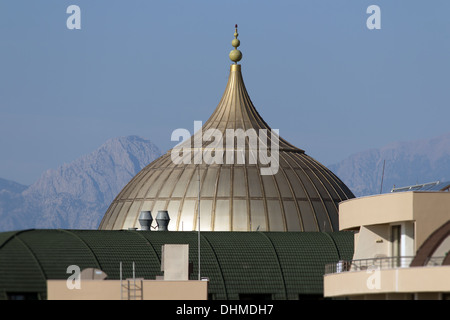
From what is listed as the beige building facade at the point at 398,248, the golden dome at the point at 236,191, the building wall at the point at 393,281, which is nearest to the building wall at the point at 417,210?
the beige building facade at the point at 398,248

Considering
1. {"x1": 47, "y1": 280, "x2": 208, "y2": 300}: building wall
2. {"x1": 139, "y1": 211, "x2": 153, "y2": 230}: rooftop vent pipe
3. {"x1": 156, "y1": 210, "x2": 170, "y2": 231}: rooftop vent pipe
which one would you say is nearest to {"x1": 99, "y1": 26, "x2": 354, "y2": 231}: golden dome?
{"x1": 156, "y1": 210, "x2": 170, "y2": 231}: rooftop vent pipe

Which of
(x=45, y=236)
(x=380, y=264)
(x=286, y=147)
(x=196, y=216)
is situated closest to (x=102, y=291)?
(x=380, y=264)

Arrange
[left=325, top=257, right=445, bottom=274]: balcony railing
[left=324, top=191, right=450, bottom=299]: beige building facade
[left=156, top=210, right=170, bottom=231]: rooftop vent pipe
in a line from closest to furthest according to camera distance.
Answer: [left=324, top=191, right=450, bottom=299]: beige building facade < [left=325, top=257, right=445, bottom=274]: balcony railing < [left=156, top=210, right=170, bottom=231]: rooftop vent pipe

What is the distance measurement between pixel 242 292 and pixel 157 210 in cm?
1992

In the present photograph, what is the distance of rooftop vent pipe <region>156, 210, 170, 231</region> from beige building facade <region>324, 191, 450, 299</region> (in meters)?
31.4

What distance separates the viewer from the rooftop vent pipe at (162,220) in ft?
361

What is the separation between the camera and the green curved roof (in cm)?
9500

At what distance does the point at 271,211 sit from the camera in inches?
4496

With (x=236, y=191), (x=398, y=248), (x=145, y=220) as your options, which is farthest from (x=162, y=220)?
(x=398, y=248)

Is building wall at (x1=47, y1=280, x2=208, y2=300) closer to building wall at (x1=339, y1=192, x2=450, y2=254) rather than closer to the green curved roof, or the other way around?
building wall at (x1=339, y1=192, x2=450, y2=254)

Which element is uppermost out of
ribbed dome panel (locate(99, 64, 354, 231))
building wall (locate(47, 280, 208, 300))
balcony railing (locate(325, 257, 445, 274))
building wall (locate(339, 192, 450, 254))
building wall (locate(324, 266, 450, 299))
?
ribbed dome panel (locate(99, 64, 354, 231))

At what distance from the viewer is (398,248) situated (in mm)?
76125

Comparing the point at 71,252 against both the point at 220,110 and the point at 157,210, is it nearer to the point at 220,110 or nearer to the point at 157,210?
the point at 157,210

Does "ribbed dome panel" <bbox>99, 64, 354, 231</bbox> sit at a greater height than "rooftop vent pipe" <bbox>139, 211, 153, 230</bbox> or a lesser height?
greater
